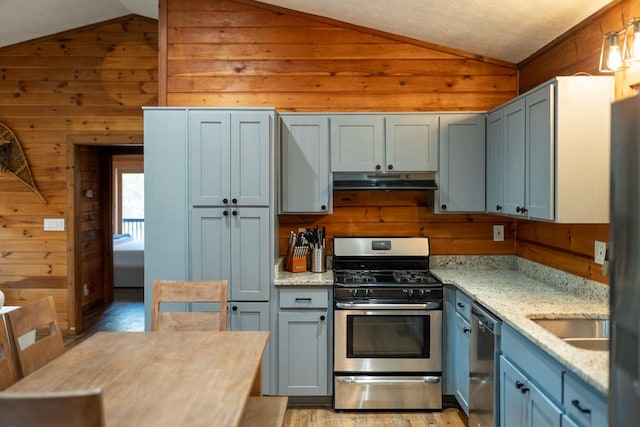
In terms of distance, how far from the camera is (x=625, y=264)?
1.17 m

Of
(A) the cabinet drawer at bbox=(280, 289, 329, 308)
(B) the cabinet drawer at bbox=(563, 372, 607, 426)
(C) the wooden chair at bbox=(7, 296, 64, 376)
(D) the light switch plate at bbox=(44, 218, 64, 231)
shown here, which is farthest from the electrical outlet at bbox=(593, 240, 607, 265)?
(D) the light switch plate at bbox=(44, 218, 64, 231)

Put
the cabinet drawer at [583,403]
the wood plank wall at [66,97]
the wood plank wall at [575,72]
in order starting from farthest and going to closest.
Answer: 1. the wood plank wall at [66,97]
2. the wood plank wall at [575,72]
3. the cabinet drawer at [583,403]

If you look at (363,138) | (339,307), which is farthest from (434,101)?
(339,307)

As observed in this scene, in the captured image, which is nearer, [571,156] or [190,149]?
[571,156]

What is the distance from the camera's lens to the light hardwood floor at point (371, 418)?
307 cm

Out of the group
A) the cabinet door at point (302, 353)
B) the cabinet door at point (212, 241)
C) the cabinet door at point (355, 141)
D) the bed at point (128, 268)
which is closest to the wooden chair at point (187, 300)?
the cabinet door at point (212, 241)

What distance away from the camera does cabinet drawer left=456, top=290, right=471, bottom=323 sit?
2.88 m

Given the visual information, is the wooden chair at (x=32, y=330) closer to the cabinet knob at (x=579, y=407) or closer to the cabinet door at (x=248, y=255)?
the cabinet door at (x=248, y=255)

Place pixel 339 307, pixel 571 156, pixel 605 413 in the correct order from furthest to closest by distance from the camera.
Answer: pixel 339 307 → pixel 571 156 → pixel 605 413

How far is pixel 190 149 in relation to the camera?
323 centimetres

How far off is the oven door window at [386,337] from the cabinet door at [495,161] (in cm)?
94

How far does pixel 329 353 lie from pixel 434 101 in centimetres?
208

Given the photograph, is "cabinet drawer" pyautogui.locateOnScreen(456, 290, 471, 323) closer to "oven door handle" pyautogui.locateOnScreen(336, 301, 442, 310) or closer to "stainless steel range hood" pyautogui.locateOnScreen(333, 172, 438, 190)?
"oven door handle" pyautogui.locateOnScreen(336, 301, 442, 310)

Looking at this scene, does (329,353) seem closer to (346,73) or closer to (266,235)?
(266,235)
